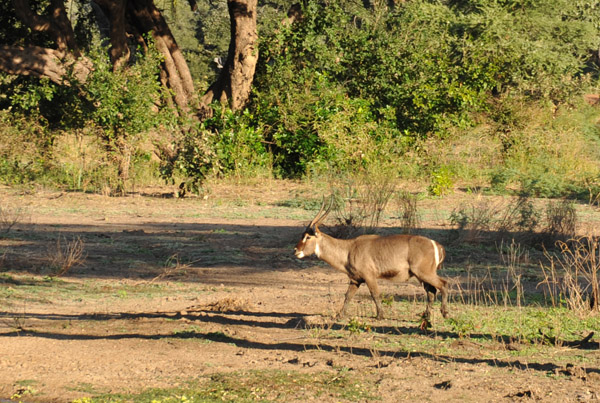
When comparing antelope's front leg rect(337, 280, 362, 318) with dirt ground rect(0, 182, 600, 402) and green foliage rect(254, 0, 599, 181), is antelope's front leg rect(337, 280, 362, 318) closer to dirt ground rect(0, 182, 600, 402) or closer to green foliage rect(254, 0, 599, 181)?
dirt ground rect(0, 182, 600, 402)

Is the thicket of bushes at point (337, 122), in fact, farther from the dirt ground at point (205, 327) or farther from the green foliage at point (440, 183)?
the dirt ground at point (205, 327)

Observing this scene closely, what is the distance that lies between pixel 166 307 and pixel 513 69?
1651 cm

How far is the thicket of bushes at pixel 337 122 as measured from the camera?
17.8 metres

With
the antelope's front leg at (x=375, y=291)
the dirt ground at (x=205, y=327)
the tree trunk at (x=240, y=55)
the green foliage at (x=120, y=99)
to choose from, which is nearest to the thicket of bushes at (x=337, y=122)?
the green foliage at (x=120, y=99)

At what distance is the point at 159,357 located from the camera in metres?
6.66

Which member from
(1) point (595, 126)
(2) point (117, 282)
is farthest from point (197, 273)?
(1) point (595, 126)

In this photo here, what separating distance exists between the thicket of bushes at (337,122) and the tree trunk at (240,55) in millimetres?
371

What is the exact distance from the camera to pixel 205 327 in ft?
25.1

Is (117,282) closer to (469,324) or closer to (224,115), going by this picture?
(469,324)

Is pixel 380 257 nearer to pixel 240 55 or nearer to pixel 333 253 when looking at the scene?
pixel 333 253

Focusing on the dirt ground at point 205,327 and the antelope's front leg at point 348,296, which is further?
the antelope's front leg at point 348,296

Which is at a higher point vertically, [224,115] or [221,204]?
[224,115]

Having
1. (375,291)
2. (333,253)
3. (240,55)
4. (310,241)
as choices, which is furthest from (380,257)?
(240,55)

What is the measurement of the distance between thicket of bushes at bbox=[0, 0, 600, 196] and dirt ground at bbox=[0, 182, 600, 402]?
4515mm
